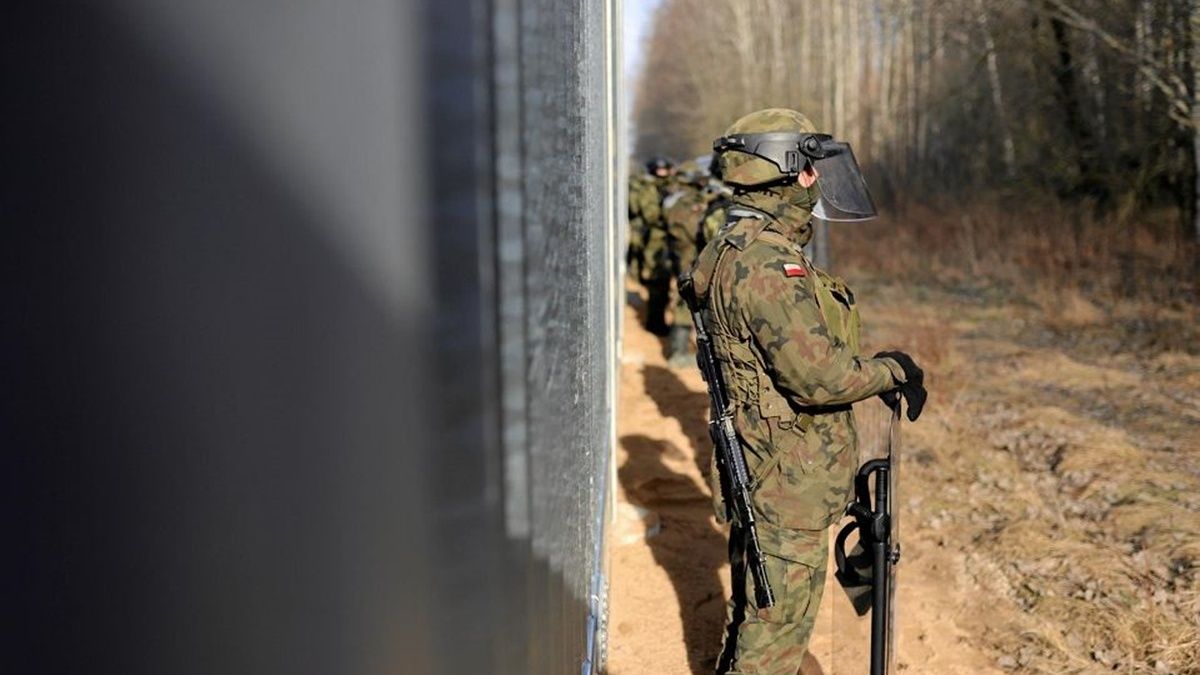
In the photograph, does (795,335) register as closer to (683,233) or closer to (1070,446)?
(1070,446)

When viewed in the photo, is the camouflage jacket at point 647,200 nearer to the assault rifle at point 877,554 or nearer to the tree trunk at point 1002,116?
the assault rifle at point 877,554

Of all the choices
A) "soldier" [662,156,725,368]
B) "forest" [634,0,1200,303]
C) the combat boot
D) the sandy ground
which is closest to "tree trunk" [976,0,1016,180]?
"forest" [634,0,1200,303]

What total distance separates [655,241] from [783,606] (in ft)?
25.6

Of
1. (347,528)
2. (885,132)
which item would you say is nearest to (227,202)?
(347,528)

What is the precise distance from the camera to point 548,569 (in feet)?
4.58

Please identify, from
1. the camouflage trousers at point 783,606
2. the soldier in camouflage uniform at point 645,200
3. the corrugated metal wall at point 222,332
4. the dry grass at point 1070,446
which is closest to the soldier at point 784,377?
the camouflage trousers at point 783,606

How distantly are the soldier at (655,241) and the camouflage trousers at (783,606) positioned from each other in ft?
24.0

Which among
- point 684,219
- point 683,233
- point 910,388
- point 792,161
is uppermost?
point 792,161

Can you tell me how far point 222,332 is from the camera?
0.43 meters

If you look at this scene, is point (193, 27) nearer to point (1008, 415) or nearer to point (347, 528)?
point (347, 528)

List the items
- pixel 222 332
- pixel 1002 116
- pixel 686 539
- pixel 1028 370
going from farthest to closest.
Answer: pixel 1002 116 < pixel 1028 370 < pixel 686 539 < pixel 222 332

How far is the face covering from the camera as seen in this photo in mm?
2816

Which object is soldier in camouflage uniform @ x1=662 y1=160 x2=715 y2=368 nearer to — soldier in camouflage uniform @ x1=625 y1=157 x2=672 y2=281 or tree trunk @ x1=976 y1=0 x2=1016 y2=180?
soldier in camouflage uniform @ x1=625 y1=157 x2=672 y2=281

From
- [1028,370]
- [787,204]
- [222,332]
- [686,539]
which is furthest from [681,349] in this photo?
[222,332]
